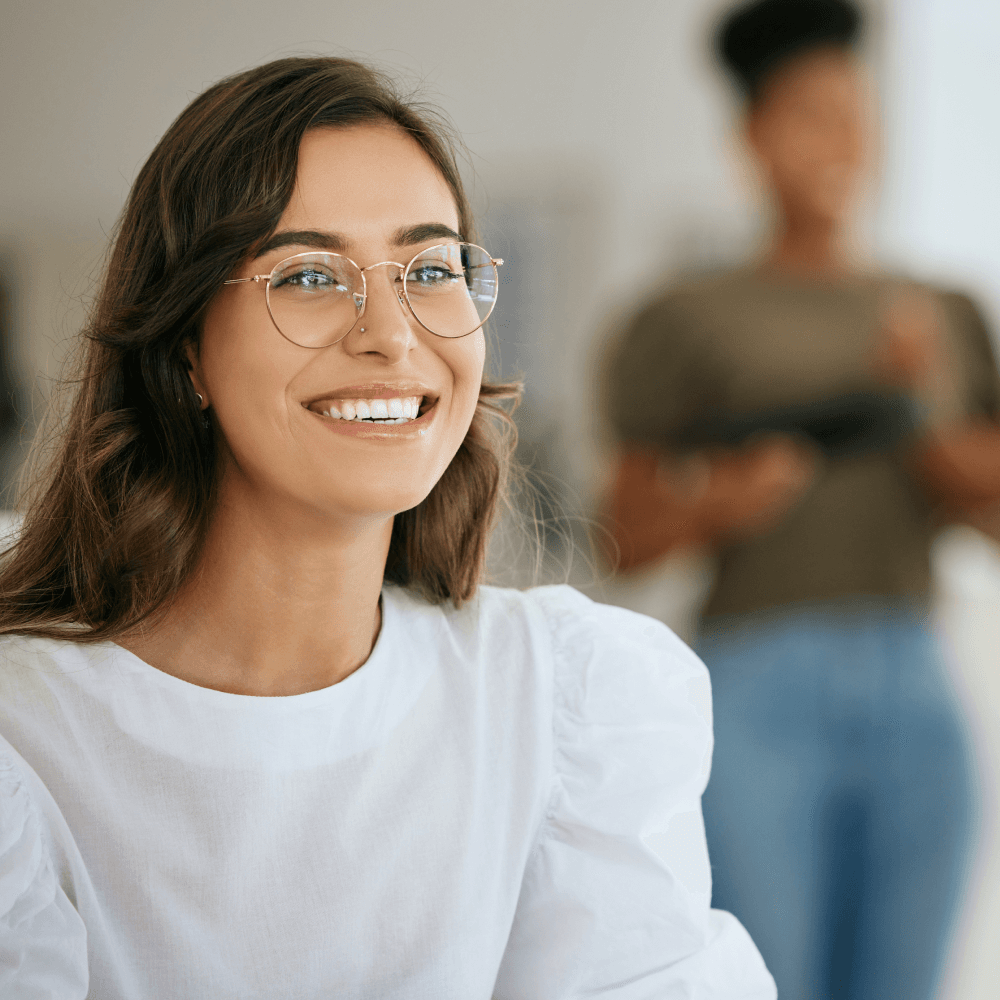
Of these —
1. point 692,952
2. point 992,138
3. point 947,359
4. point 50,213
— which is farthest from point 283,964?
point 992,138

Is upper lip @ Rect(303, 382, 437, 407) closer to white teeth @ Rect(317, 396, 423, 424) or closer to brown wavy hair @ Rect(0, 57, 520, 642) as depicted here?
white teeth @ Rect(317, 396, 423, 424)

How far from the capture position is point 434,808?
2.99 ft

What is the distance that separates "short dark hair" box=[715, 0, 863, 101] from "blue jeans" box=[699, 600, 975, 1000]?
103cm

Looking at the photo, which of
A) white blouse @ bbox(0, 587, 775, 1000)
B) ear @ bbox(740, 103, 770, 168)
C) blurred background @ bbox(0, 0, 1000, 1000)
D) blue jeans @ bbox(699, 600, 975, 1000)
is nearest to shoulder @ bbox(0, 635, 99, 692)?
white blouse @ bbox(0, 587, 775, 1000)

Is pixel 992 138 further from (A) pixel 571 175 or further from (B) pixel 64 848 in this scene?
(B) pixel 64 848

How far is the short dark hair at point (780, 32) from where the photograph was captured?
2.00 meters

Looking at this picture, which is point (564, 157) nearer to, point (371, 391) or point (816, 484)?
point (816, 484)

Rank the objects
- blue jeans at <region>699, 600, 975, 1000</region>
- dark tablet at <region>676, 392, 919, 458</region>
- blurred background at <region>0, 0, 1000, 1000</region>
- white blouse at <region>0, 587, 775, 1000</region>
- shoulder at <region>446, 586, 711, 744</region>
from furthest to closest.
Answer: blurred background at <region>0, 0, 1000, 1000</region>
dark tablet at <region>676, 392, 919, 458</region>
blue jeans at <region>699, 600, 975, 1000</region>
shoulder at <region>446, 586, 711, 744</region>
white blouse at <region>0, 587, 775, 1000</region>

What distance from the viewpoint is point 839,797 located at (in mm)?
1790

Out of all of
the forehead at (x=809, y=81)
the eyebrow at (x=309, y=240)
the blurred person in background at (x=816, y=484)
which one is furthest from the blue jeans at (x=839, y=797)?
the eyebrow at (x=309, y=240)

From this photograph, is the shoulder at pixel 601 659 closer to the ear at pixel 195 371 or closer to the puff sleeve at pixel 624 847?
the puff sleeve at pixel 624 847

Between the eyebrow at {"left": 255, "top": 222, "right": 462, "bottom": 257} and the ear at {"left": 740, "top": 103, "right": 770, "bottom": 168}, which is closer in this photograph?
the eyebrow at {"left": 255, "top": 222, "right": 462, "bottom": 257}

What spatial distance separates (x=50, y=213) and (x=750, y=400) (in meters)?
1.57

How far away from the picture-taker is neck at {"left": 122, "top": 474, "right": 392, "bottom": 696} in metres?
0.90
